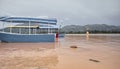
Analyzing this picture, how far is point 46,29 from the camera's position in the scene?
2691 cm

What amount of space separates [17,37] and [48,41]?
13.3ft

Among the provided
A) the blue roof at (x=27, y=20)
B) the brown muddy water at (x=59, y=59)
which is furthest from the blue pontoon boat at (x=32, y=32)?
the brown muddy water at (x=59, y=59)

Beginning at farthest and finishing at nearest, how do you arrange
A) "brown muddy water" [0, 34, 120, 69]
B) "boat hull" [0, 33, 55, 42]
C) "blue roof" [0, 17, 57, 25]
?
"blue roof" [0, 17, 57, 25], "boat hull" [0, 33, 55, 42], "brown muddy water" [0, 34, 120, 69]

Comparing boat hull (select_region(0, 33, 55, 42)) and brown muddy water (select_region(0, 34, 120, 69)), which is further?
boat hull (select_region(0, 33, 55, 42))

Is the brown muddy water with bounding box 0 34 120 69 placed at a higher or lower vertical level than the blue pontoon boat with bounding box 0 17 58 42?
lower

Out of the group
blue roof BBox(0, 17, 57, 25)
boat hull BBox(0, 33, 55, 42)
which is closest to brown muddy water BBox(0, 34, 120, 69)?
boat hull BBox(0, 33, 55, 42)

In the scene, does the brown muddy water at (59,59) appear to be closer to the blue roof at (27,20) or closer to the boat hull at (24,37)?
the boat hull at (24,37)

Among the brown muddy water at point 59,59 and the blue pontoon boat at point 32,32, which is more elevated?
the blue pontoon boat at point 32,32

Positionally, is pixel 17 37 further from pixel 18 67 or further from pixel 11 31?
pixel 18 67

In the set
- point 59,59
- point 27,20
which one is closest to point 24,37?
point 27,20

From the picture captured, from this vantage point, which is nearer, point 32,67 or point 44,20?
point 32,67

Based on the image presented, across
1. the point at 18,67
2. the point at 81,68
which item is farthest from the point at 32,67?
the point at 81,68

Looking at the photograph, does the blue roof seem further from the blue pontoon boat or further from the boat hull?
the boat hull

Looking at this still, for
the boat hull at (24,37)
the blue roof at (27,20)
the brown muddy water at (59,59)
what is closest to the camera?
the brown muddy water at (59,59)
